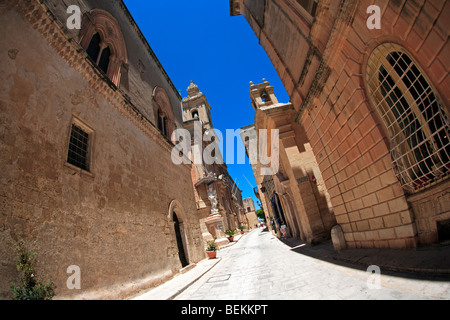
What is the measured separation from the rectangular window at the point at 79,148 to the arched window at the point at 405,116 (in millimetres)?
7531

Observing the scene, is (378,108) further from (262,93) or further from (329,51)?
(262,93)

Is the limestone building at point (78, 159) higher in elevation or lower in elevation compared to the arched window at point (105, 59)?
lower

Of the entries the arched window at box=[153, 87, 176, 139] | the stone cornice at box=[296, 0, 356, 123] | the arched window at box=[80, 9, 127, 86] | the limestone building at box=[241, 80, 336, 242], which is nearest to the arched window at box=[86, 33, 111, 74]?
the arched window at box=[80, 9, 127, 86]

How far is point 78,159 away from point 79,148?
319 mm

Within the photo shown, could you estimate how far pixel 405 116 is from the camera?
4383mm

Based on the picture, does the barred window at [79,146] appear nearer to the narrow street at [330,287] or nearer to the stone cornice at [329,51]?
the narrow street at [330,287]

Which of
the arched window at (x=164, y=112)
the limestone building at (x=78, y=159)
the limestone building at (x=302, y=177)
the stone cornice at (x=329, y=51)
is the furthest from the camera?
the arched window at (x=164, y=112)

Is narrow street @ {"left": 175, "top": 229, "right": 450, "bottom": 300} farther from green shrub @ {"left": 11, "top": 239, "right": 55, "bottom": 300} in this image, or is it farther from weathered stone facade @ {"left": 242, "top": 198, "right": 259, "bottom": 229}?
weathered stone facade @ {"left": 242, "top": 198, "right": 259, "bottom": 229}

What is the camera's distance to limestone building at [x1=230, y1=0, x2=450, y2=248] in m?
3.47

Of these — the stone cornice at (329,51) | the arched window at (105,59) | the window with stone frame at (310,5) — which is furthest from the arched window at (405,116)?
Result: the arched window at (105,59)

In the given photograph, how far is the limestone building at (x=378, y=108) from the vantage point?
347 cm

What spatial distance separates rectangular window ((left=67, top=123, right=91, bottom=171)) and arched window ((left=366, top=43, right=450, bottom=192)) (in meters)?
7.53

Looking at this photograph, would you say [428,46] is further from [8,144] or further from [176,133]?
[176,133]
